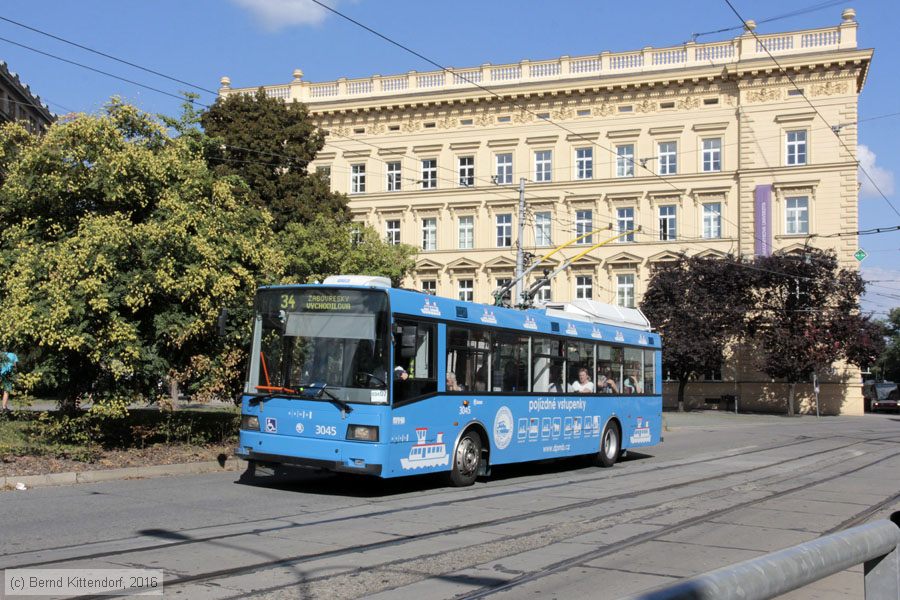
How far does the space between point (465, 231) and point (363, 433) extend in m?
45.9

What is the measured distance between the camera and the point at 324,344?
12.4 meters

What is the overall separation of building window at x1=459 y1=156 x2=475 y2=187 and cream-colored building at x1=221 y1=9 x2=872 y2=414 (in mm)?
92

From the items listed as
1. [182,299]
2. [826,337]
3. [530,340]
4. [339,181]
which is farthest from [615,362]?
[339,181]

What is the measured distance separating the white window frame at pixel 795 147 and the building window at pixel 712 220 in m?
4.49

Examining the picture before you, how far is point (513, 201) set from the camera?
5594 cm

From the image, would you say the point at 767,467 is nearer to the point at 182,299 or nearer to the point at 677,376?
the point at 182,299

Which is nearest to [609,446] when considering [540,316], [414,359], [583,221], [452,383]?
[540,316]

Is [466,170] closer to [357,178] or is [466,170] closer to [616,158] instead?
[357,178]

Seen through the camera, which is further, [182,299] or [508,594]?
[182,299]

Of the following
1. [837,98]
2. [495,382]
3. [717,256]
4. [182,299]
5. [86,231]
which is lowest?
[495,382]

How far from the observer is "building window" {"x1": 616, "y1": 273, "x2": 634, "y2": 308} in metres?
54.1

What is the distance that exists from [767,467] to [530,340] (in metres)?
6.33

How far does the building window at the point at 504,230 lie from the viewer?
56.2 meters

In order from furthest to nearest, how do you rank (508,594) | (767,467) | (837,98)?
(837,98)
(767,467)
(508,594)
